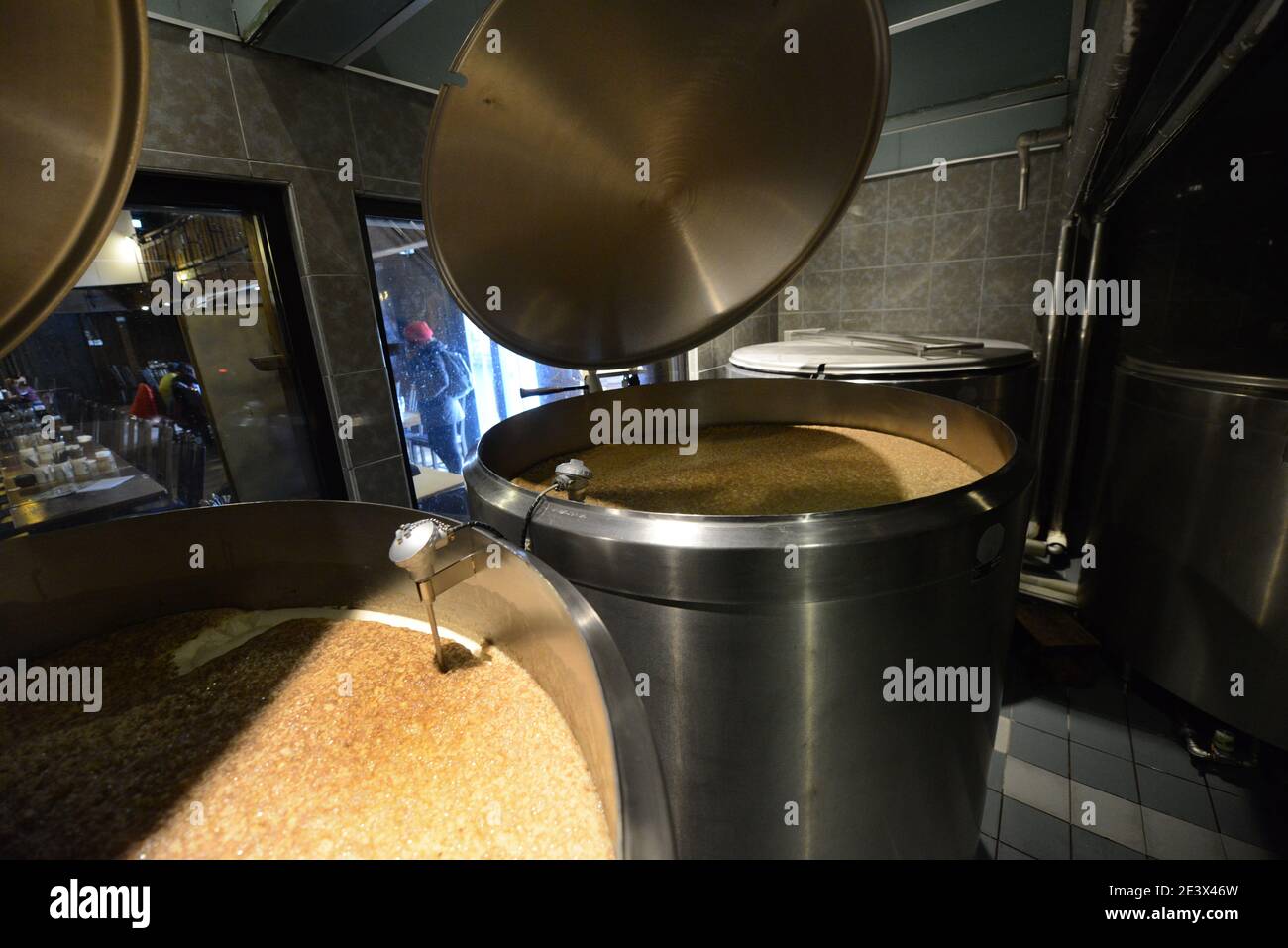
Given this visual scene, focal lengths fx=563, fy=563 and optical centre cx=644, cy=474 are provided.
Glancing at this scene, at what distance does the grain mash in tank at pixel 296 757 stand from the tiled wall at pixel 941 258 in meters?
2.66

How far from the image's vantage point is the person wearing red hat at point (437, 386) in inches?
119

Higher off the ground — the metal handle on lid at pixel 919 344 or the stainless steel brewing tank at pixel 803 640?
the metal handle on lid at pixel 919 344

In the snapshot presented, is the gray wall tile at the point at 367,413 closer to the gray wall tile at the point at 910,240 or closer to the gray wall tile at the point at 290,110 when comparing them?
the gray wall tile at the point at 290,110

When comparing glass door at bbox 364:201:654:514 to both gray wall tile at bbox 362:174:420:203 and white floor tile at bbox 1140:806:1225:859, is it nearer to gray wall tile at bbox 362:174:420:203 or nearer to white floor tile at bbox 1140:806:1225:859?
gray wall tile at bbox 362:174:420:203

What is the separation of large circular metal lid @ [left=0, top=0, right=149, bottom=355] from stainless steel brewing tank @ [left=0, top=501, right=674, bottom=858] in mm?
320

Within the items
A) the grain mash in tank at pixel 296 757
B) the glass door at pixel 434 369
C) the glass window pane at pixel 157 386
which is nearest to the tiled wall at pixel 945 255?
the glass door at pixel 434 369

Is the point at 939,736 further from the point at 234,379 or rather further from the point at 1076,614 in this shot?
the point at 234,379

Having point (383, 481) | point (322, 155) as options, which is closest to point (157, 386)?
point (383, 481)

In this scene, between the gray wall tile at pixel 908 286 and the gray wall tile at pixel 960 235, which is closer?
the gray wall tile at pixel 960 235

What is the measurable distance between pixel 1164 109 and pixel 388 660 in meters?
2.04

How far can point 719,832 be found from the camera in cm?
94

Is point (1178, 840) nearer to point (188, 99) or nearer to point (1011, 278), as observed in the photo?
point (1011, 278)

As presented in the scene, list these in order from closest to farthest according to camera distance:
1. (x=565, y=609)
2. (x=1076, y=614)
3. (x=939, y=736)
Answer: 1. (x=565, y=609)
2. (x=939, y=736)
3. (x=1076, y=614)

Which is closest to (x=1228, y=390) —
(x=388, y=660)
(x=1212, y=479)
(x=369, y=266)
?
(x=1212, y=479)
